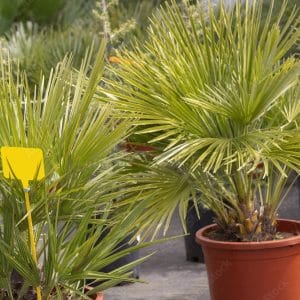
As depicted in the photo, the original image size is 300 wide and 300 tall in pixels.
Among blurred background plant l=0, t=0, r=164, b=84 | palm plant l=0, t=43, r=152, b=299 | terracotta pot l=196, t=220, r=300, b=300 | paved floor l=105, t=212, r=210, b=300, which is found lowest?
paved floor l=105, t=212, r=210, b=300

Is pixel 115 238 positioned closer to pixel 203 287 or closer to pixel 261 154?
pixel 261 154

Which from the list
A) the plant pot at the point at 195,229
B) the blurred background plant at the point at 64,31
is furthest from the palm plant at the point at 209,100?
the plant pot at the point at 195,229

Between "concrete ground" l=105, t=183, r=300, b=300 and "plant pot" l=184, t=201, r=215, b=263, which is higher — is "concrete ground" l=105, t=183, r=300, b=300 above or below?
below

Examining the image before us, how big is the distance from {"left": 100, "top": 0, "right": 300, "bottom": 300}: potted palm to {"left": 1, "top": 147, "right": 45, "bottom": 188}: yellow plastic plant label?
0.65m

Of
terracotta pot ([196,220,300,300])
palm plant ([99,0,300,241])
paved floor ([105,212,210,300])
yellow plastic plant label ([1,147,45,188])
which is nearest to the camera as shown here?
yellow plastic plant label ([1,147,45,188])

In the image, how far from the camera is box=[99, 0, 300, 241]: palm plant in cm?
291

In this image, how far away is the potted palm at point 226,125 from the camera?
292 centimetres

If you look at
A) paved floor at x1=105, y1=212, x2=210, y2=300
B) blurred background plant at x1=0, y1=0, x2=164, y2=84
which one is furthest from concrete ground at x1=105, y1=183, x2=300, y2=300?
blurred background plant at x1=0, y1=0, x2=164, y2=84

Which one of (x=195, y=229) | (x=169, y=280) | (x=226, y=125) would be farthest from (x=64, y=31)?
(x=226, y=125)

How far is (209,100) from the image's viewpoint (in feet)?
9.74

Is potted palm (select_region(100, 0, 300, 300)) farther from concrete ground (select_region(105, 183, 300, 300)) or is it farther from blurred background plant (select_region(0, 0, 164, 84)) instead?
blurred background plant (select_region(0, 0, 164, 84))

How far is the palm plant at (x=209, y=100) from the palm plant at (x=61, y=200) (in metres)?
0.37

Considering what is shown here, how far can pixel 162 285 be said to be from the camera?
4477mm

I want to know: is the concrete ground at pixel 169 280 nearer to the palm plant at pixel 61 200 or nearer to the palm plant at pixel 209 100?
the palm plant at pixel 209 100
